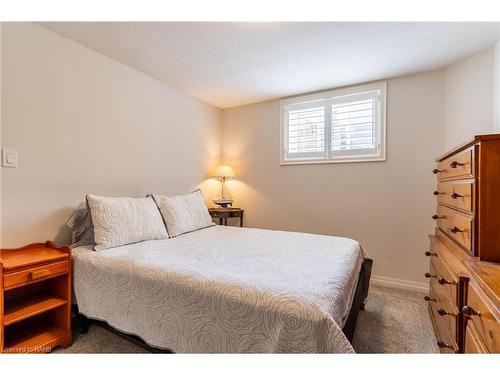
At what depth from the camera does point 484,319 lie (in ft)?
2.66

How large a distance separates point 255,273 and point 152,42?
2030 millimetres

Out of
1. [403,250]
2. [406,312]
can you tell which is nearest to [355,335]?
[406,312]

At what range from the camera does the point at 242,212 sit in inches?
133

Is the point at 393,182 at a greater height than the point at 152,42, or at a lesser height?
lesser

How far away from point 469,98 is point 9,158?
374 cm

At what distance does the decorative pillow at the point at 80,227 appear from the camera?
6.31 ft

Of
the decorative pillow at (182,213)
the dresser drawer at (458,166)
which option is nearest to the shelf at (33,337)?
the decorative pillow at (182,213)

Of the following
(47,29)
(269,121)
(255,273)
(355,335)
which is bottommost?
(355,335)

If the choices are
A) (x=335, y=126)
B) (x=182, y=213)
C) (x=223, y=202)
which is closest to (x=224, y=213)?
(x=223, y=202)

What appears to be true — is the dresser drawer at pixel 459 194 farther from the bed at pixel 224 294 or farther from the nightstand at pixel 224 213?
the nightstand at pixel 224 213

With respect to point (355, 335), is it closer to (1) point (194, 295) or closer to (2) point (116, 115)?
(1) point (194, 295)

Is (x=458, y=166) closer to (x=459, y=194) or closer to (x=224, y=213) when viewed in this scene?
(x=459, y=194)

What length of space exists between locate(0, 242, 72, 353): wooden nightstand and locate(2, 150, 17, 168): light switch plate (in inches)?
22.9
